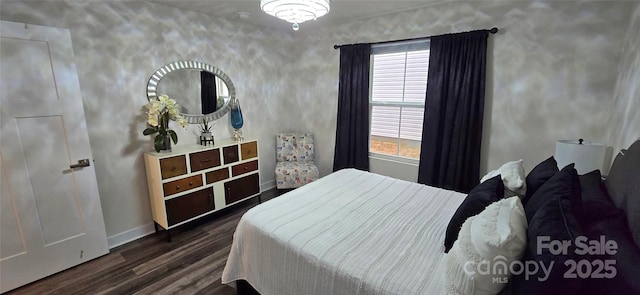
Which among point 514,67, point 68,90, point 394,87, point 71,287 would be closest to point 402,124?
point 394,87

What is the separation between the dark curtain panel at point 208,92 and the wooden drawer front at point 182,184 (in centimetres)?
82

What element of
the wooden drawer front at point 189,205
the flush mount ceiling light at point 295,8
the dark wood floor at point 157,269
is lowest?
the dark wood floor at point 157,269

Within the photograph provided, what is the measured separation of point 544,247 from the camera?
855mm

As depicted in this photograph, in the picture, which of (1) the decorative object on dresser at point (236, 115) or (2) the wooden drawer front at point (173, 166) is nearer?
(2) the wooden drawer front at point (173, 166)

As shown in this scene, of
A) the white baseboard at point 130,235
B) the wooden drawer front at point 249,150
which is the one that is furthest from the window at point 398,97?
the white baseboard at point 130,235

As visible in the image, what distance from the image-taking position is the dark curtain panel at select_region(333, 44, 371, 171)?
130 inches

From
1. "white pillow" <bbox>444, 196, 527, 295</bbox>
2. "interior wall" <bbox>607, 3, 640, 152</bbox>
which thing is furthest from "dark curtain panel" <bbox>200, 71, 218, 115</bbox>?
"interior wall" <bbox>607, 3, 640, 152</bbox>

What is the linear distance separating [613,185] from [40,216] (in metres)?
3.73

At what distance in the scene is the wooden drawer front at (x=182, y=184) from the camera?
2521mm

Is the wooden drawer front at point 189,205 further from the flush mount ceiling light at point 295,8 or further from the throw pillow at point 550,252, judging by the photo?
the throw pillow at point 550,252

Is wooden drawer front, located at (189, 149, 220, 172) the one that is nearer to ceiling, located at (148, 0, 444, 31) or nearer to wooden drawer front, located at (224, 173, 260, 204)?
wooden drawer front, located at (224, 173, 260, 204)

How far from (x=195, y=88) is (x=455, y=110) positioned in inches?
113

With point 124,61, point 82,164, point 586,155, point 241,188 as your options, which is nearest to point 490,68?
point 586,155

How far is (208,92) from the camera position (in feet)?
10.1
